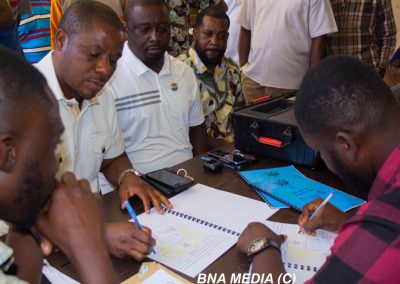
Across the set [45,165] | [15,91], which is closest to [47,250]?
[45,165]

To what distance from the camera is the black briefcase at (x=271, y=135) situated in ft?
5.26

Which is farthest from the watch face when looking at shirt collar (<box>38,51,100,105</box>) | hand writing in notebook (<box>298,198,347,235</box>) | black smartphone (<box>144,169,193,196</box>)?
shirt collar (<box>38,51,100,105</box>)

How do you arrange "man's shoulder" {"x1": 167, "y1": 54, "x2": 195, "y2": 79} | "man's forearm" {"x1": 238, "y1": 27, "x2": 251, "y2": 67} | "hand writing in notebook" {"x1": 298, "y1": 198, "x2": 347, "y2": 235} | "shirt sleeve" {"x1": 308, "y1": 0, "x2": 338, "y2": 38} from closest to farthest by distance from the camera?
"hand writing in notebook" {"x1": 298, "y1": 198, "x2": 347, "y2": 235} < "man's shoulder" {"x1": 167, "y1": 54, "x2": 195, "y2": 79} < "shirt sleeve" {"x1": 308, "y1": 0, "x2": 338, "y2": 38} < "man's forearm" {"x1": 238, "y1": 27, "x2": 251, "y2": 67}

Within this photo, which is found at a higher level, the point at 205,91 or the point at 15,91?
the point at 15,91

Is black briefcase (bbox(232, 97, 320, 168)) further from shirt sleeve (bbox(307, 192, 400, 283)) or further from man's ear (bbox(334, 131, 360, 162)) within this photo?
shirt sleeve (bbox(307, 192, 400, 283))

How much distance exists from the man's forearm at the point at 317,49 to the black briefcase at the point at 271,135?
1167 millimetres

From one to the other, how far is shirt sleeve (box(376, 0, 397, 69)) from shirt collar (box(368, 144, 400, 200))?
244cm

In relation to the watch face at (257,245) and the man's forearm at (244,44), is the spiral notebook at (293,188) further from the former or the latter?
the man's forearm at (244,44)

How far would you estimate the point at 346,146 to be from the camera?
0.94 metres

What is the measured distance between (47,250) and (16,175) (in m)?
0.23

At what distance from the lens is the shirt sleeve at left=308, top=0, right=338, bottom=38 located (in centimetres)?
272

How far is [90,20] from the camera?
143 cm

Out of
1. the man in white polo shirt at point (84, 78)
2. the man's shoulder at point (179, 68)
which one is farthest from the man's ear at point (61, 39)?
the man's shoulder at point (179, 68)

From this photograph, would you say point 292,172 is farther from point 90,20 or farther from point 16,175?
point 16,175
